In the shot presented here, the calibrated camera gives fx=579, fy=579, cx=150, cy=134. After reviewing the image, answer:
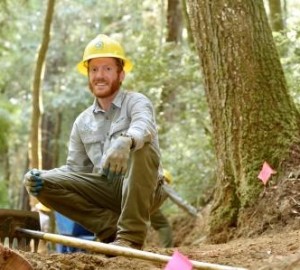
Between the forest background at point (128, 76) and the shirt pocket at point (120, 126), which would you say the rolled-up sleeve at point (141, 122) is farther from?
the forest background at point (128, 76)

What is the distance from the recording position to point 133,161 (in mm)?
3537

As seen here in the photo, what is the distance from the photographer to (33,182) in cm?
378

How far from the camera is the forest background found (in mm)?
8422

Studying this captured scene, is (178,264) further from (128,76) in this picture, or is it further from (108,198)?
(128,76)

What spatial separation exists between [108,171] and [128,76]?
5.32 m

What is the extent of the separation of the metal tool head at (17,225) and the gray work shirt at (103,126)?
0.48 meters

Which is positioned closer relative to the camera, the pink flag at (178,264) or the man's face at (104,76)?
the pink flag at (178,264)

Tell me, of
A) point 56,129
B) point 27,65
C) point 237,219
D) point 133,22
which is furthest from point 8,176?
point 237,219

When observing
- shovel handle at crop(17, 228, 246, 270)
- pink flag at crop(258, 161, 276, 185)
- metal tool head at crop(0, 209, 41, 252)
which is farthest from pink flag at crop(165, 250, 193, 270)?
pink flag at crop(258, 161, 276, 185)

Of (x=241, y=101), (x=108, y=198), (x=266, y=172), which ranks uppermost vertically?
(x=241, y=101)

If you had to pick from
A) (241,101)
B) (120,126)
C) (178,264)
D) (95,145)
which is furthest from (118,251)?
(241,101)

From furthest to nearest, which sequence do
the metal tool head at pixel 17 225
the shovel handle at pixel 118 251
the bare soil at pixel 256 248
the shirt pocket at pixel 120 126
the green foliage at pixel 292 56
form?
the green foliage at pixel 292 56, the shirt pocket at pixel 120 126, the metal tool head at pixel 17 225, the bare soil at pixel 256 248, the shovel handle at pixel 118 251

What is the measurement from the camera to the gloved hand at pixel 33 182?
3752mm

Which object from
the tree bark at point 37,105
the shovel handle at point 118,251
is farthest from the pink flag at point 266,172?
the tree bark at point 37,105
